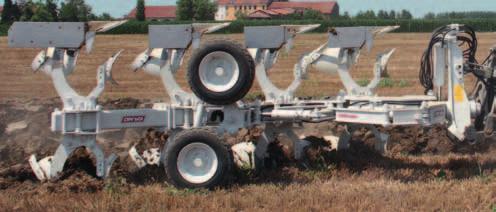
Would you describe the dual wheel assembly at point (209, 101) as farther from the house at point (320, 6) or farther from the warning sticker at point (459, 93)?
the house at point (320, 6)

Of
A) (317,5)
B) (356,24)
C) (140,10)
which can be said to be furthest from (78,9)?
(317,5)

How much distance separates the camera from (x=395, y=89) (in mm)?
16641

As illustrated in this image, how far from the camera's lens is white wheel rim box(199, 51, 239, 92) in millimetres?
7676

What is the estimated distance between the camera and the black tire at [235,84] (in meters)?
7.58

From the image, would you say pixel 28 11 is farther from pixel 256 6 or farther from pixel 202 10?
pixel 256 6

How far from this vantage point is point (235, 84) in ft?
25.0

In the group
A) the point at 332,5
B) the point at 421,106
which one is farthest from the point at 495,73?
the point at 332,5

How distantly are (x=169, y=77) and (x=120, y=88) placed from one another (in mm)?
9965

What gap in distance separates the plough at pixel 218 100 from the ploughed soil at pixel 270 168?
10.5 inches

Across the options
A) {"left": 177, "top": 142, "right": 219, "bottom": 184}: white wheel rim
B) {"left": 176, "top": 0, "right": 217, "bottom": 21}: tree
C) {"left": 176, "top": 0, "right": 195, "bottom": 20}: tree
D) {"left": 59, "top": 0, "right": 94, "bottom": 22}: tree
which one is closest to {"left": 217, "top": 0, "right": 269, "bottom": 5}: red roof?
{"left": 176, "top": 0, "right": 217, "bottom": 21}: tree

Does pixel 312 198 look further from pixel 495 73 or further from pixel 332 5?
pixel 332 5

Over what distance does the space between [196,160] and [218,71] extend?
1.02 meters

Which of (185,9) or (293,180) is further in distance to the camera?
(185,9)

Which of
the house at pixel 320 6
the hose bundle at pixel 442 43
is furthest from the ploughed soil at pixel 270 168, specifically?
the house at pixel 320 6
